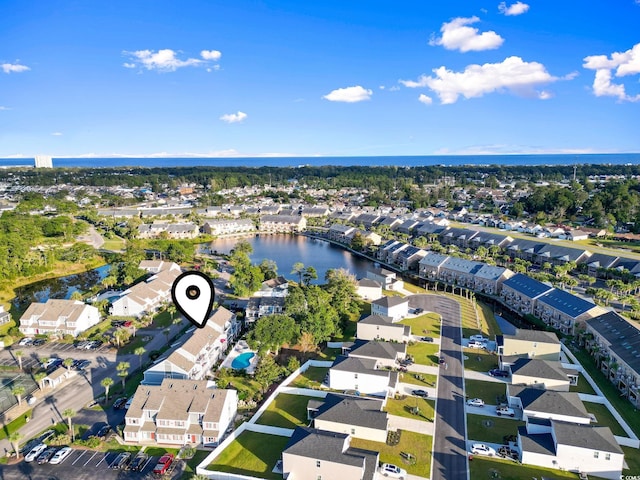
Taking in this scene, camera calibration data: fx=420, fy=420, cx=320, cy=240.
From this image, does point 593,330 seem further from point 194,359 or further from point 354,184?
point 354,184

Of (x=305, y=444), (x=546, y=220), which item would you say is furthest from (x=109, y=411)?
(x=546, y=220)

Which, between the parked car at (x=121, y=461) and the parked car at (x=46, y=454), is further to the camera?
the parked car at (x=46, y=454)

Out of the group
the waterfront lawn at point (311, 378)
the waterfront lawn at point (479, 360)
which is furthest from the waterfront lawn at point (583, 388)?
the waterfront lawn at point (311, 378)

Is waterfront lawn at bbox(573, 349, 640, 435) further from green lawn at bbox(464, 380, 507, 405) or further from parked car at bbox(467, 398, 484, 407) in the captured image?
parked car at bbox(467, 398, 484, 407)

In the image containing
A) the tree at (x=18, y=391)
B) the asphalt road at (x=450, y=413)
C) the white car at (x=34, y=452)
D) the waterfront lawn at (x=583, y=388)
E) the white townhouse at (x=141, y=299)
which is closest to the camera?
the asphalt road at (x=450, y=413)

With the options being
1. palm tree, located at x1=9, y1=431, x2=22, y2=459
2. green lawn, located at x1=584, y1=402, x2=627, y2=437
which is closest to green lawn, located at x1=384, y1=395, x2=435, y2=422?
green lawn, located at x1=584, y1=402, x2=627, y2=437

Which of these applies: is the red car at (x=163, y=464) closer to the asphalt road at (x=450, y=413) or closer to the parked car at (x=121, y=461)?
the parked car at (x=121, y=461)

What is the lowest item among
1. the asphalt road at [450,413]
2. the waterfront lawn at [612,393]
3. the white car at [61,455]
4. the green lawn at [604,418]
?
the waterfront lawn at [612,393]

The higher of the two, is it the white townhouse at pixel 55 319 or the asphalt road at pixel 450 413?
the white townhouse at pixel 55 319
